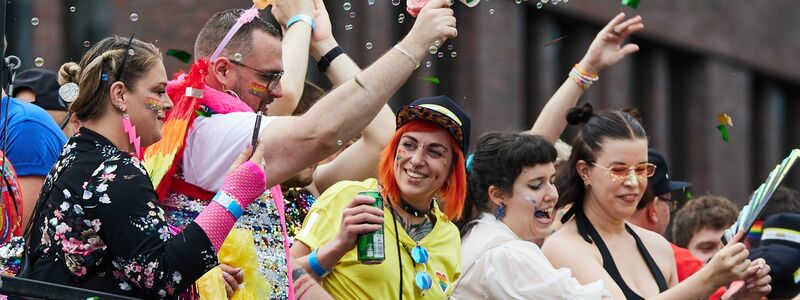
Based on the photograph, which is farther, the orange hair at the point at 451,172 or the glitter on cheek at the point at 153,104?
the orange hair at the point at 451,172

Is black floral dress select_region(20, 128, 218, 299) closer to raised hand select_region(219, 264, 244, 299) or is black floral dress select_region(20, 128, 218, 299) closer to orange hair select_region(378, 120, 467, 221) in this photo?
raised hand select_region(219, 264, 244, 299)

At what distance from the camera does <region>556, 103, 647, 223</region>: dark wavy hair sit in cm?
684

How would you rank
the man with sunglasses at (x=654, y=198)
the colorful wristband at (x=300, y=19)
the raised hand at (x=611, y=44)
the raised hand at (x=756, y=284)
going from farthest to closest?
the man with sunglasses at (x=654, y=198)
the raised hand at (x=611, y=44)
the raised hand at (x=756, y=284)
the colorful wristband at (x=300, y=19)

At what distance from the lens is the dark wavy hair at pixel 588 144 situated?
22.5 feet

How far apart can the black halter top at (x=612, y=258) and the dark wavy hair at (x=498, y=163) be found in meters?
0.33

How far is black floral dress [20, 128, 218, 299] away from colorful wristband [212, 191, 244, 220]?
0.39 feet

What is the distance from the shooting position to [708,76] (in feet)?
85.9

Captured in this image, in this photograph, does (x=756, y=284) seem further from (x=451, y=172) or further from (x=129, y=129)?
(x=129, y=129)

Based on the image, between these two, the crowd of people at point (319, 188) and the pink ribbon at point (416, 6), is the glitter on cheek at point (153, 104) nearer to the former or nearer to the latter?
the crowd of people at point (319, 188)

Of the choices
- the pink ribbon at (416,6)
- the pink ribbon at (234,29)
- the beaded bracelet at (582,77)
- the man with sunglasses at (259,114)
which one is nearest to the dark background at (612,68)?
the beaded bracelet at (582,77)

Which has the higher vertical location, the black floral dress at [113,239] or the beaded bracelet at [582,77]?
the black floral dress at [113,239]

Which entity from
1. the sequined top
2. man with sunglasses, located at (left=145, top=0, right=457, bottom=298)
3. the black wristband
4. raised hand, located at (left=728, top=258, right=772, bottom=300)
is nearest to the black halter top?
raised hand, located at (left=728, top=258, right=772, bottom=300)

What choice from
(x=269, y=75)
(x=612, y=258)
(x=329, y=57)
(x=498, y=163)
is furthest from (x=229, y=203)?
(x=612, y=258)

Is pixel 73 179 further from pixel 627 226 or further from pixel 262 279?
pixel 627 226
